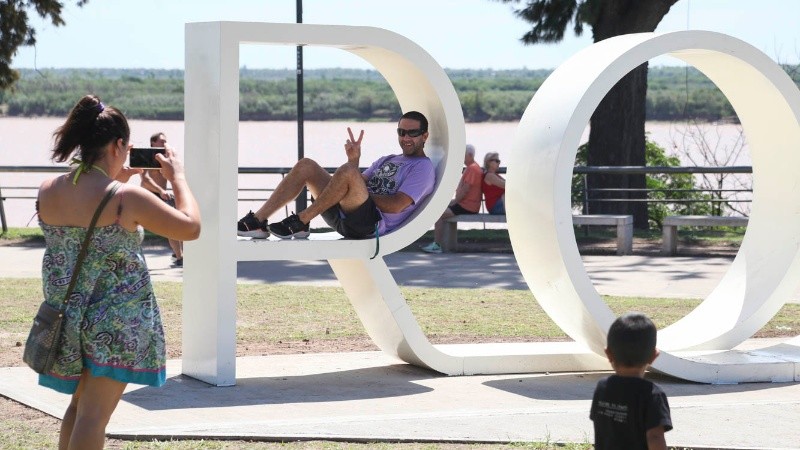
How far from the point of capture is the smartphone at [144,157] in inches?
240

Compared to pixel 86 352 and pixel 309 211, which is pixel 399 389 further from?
pixel 86 352

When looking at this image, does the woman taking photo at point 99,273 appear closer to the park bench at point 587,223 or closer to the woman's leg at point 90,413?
the woman's leg at point 90,413

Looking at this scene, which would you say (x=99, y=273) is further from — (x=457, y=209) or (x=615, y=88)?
(x=615, y=88)

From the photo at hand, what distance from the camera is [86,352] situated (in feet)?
16.4

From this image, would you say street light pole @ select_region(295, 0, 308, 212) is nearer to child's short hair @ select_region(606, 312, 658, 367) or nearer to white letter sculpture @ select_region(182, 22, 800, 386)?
white letter sculpture @ select_region(182, 22, 800, 386)

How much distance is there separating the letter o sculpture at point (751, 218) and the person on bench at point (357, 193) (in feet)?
2.02

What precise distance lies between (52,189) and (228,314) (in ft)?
9.47

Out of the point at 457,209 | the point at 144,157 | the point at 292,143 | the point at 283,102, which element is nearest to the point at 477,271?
the point at 457,209

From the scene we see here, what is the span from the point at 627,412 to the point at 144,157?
114 inches

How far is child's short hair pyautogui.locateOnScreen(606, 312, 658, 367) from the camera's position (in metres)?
4.33

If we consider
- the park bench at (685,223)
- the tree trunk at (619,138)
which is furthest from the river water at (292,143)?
the park bench at (685,223)

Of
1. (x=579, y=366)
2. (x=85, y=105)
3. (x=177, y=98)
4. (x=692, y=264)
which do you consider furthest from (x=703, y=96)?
(x=85, y=105)

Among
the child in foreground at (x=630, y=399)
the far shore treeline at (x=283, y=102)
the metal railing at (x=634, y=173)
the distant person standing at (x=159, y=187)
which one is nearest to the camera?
the child in foreground at (x=630, y=399)

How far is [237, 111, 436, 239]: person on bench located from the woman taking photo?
9.77 ft
